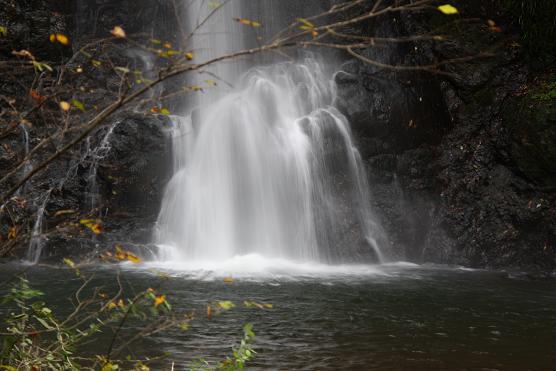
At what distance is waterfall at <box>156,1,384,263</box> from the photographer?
13.3m

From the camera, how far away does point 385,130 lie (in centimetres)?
1413

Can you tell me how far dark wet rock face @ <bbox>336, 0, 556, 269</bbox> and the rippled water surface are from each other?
5.16ft

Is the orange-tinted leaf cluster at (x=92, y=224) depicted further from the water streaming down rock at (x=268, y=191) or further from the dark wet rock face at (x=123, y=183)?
the dark wet rock face at (x=123, y=183)

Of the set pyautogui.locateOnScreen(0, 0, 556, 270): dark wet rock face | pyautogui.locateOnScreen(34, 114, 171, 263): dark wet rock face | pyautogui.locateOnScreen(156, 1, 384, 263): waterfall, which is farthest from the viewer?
pyautogui.locateOnScreen(34, 114, 171, 263): dark wet rock face

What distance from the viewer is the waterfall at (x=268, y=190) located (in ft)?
43.7

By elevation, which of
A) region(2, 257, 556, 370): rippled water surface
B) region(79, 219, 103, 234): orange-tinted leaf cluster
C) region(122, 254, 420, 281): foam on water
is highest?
region(79, 219, 103, 234): orange-tinted leaf cluster

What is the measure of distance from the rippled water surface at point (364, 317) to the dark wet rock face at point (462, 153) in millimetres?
1572

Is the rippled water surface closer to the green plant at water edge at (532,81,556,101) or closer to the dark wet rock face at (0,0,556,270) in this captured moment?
the dark wet rock face at (0,0,556,270)

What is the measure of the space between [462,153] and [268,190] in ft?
17.1

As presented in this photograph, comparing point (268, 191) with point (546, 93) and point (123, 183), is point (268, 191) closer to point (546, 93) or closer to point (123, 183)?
point (123, 183)

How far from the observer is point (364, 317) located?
702 cm

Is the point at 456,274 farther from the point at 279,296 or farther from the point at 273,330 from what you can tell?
the point at 273,330

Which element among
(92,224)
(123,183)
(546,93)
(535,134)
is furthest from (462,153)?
(92,224)

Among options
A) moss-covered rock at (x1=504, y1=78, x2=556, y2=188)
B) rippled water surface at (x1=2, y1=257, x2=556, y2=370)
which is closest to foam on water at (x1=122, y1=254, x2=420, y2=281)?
rippled water surface at (x1=2, y1=257, x2=556, y2=370)
